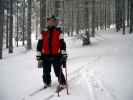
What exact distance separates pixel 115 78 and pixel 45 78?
2.67 meters

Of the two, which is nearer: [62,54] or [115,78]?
[62,54]

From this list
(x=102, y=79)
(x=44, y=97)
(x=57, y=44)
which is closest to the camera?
(x=44, y=97)

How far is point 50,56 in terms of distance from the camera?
865 cm

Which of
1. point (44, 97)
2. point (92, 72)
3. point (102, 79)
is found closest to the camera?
point (44, 97)

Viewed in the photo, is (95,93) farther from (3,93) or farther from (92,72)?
(92,72)

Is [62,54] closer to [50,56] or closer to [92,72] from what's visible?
[50,56]

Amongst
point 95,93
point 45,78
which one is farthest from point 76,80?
point 95,93

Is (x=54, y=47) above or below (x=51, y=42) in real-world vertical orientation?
below

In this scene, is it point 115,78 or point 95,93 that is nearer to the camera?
point 95,93

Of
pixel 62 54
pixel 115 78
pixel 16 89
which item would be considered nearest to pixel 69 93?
pixel 62 54

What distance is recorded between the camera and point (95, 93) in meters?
7.92

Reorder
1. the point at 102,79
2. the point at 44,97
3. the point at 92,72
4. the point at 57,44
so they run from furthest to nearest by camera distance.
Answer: the point at 92,72 → the point at 102,79 → the point at 57,44 → the point at 44,97

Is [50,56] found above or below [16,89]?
above

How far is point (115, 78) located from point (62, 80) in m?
2.33
